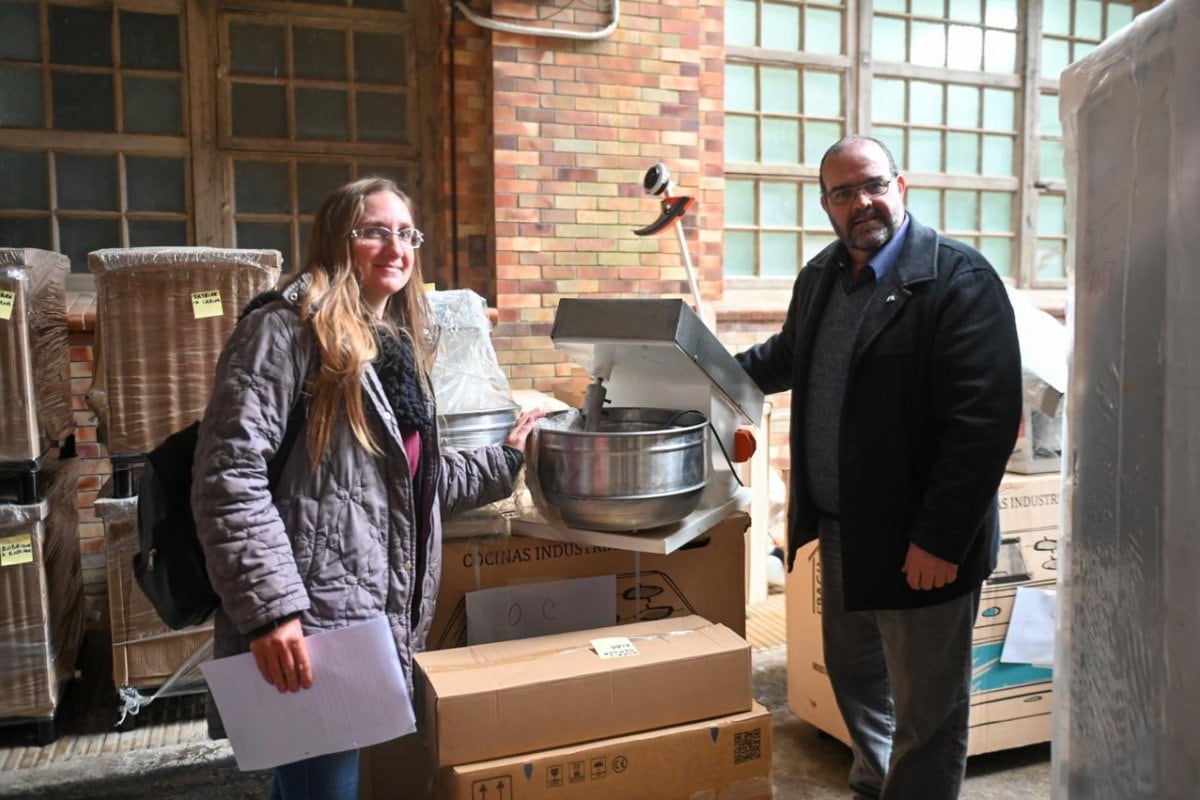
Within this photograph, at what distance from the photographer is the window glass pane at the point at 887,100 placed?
16.3ft

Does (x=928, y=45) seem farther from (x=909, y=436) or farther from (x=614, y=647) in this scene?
(x=614, y=647)

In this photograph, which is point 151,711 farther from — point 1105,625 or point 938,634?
point 1105,625

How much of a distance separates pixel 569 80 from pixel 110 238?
198cm

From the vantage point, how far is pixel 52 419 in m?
2.91

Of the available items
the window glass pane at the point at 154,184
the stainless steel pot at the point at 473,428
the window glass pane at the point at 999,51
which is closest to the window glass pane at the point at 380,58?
the window glass pane at the point at 154,184

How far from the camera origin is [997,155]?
5281mm

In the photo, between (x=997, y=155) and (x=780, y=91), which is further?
(x=997, y=155)

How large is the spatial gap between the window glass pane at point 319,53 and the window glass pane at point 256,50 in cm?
6

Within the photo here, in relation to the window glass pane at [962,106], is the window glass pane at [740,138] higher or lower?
lower

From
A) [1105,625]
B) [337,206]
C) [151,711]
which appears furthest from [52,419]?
[1105,625]

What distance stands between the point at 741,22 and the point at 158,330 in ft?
10.6

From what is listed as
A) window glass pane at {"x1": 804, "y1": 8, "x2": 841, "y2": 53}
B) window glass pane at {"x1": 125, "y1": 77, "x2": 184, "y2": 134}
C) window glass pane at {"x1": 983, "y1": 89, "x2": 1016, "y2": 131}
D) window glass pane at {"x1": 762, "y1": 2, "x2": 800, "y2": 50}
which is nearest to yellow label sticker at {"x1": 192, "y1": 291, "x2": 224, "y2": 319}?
window glass pane at {"x1": 125, "y1": 77, "x2": 184, "y2": 134}

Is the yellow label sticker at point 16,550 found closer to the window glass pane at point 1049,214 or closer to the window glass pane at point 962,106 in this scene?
the window glass pane at point 962,106

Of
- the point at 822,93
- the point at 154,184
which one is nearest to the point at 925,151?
Result: the point at 822,93
